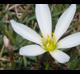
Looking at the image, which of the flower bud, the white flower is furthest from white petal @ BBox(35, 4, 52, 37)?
the flower bud

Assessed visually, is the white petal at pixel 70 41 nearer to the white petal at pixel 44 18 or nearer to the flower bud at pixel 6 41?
the white petal at pixel 44 18

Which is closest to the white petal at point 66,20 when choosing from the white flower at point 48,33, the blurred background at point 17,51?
the white flower at point 48,33

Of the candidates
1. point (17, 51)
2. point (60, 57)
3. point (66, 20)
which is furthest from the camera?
point (17, 51)

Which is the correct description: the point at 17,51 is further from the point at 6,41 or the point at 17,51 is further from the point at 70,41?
the point at 70,41

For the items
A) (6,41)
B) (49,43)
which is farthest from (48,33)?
(6,41)

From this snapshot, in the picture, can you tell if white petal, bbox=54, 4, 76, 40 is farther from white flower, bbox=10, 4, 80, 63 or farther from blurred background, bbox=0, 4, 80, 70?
blurred background, bbox=0, 4, 80, 70
